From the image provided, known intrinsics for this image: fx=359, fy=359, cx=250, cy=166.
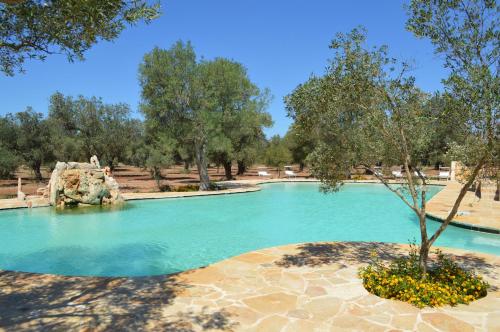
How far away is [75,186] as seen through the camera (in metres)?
21.3

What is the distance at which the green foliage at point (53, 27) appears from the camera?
Answer: 22.1 ft

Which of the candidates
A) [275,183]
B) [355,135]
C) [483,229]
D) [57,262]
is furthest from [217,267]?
[275,183]

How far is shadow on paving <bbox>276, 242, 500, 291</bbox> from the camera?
348 inches

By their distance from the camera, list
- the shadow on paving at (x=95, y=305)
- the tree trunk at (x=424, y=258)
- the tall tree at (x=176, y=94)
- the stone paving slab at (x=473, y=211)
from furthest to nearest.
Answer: the tall tree at (x=176, y=94)
the stone paving slab at (x=473, y=211)
the tree trunk at (x=424, y=258)
the shadow on paving at (x=95, y=305)

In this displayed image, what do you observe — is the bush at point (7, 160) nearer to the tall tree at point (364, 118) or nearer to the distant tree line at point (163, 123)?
the distant tree line at point (163, 123)

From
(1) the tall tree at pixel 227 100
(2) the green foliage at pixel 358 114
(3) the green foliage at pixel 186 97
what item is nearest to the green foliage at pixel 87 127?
(3) the green foliage at pixel 186 97

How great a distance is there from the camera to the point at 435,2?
6.45 metres

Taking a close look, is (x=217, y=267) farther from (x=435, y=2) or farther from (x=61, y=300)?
(x=435, y=2)

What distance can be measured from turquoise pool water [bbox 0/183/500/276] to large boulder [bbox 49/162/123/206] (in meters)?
1.51

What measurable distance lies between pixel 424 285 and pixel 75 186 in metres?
20.0

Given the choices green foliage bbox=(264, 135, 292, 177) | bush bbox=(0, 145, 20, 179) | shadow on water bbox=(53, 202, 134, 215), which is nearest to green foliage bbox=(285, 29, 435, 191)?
shadow on water bbox=(53, 202, 134, 215)

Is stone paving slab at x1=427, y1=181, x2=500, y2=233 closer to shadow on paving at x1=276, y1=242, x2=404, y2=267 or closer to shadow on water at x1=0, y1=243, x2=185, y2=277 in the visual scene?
shadow on paving at x1=276, y1=242, x2=404, y2=267

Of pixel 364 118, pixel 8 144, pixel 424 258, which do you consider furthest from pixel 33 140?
pixel 424 258

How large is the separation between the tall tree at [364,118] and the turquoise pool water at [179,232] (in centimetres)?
594
